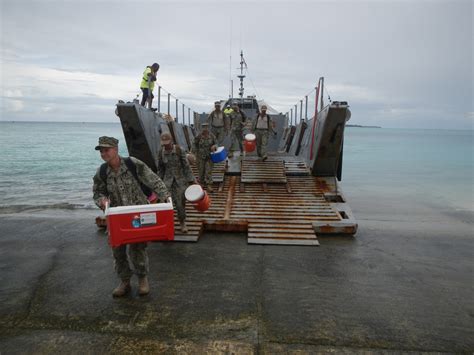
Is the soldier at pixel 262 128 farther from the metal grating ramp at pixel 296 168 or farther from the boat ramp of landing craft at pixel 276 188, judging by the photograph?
the metal grating ramp at pixel 296 168

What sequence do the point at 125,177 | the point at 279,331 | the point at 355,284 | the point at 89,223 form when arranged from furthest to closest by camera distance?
the point at 89,223 → the point at 355,284 → the point at 125,177 → the point at 279,331

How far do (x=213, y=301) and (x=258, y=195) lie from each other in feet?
13.2

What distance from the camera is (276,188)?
7.79 meters

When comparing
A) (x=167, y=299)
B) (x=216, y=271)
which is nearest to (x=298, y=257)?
(x=216, y=271)

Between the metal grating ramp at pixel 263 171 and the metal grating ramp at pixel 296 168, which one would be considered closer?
the metal grating ramp at pixel 263 171

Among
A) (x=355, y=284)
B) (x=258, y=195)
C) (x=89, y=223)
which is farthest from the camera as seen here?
(x=258, y=195)

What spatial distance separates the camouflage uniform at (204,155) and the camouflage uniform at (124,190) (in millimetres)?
3843

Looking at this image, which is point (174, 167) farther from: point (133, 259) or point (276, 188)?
point (276, 188)

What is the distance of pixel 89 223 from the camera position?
673cm

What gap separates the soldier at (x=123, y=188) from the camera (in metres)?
3.39

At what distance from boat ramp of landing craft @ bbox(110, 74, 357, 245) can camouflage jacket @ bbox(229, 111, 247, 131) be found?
5.03 ft

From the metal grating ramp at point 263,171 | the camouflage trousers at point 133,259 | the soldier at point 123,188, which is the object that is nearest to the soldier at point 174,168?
the soldier at point 123,188

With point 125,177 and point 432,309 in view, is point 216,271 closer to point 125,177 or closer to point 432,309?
point 125,177

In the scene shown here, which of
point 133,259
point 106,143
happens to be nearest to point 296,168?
point 133,259
